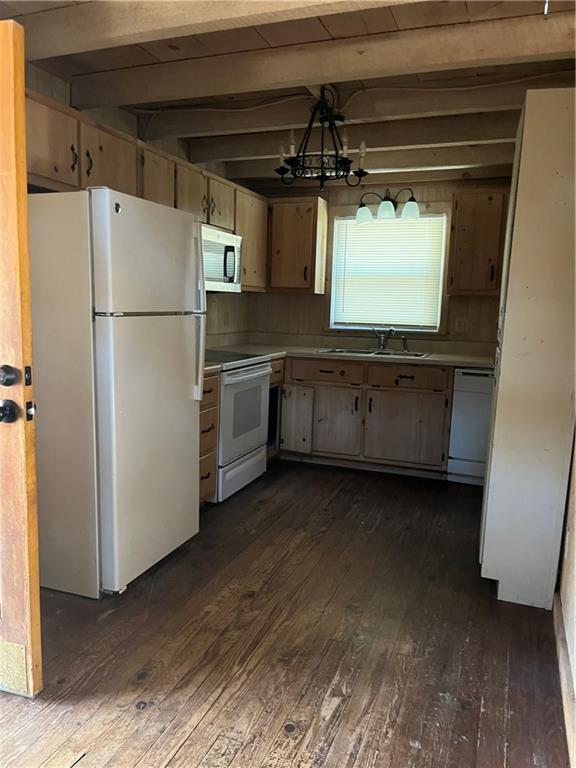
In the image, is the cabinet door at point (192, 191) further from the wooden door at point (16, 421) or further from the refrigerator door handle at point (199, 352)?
the wooden door at point (16, 421)

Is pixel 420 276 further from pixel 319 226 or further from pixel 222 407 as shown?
pixel 222 407

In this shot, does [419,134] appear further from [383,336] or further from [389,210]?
[383,336]

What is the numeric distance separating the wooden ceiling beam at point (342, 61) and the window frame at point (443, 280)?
210 cm

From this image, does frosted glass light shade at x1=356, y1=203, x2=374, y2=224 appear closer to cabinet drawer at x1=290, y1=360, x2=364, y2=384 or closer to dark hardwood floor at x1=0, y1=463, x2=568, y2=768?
cabinet drawer at x1=290, y1=360, x2=364, y2=384

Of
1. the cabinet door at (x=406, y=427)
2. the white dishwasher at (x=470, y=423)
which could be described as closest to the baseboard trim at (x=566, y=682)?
the white dishwasher at (x=470, y=423)

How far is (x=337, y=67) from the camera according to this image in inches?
96.0

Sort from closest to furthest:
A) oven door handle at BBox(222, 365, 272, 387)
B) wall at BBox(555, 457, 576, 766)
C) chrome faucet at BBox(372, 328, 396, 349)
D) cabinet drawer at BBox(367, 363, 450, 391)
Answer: wall at BBox(555, 457, 576, 766) → oven door handle at BBox(222, 365, 272, 387) → cabinet drawer at BBox(367, 363, 450, 391) → chrome faucet at BBox(372, 328, 396, 349)

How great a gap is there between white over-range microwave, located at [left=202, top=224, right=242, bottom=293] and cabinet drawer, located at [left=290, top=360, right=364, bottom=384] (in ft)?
2.63

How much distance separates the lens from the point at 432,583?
2.62 meters

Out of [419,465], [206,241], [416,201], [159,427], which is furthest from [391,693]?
[416,201]

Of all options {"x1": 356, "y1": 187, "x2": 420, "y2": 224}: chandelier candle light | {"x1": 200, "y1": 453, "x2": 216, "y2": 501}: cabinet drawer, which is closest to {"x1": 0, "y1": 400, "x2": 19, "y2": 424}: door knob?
{"x1": 200, "y1": 453, "x2": 216, "y2": 501}: cabinet drawer

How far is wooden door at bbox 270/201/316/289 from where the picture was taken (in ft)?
15.1

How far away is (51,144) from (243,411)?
192 cm

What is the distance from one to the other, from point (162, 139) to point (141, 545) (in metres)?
2.66
